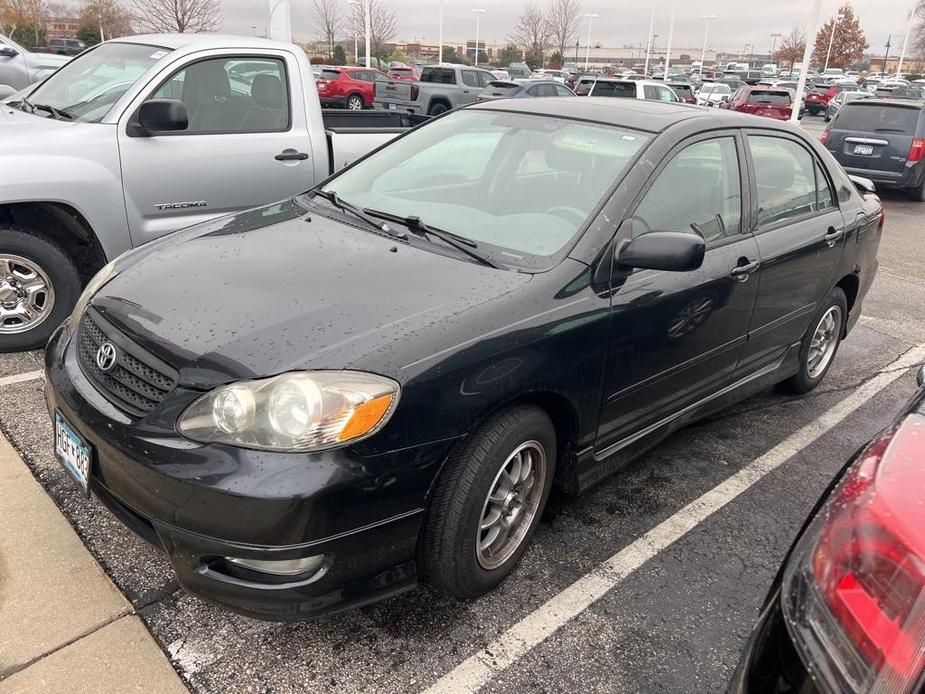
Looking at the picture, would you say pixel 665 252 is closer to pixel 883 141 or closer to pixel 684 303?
pixel 684 303

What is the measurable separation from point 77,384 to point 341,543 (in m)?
1.08

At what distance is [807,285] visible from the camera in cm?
390

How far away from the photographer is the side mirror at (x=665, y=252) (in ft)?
8.45

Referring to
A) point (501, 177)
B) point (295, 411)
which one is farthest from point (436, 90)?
point (295, 411)

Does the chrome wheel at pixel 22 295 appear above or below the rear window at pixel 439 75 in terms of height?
below

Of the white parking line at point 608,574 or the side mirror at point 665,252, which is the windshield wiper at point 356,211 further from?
the white parking line at point 608,574

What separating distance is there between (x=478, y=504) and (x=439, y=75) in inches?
849

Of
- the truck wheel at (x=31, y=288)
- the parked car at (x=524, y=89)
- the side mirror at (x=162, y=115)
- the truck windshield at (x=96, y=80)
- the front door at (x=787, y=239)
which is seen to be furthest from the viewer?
the parked car at (x=524, y=89)

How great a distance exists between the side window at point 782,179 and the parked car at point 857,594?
94.5 inches

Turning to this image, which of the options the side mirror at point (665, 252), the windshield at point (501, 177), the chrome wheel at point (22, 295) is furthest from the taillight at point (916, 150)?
the chrome wheel at point (22, 295)

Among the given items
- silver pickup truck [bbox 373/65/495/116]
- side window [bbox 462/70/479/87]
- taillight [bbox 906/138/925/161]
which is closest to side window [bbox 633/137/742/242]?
taillight [bbox 906/138/925/161]

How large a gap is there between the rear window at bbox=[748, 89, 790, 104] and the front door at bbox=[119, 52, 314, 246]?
20518 mm

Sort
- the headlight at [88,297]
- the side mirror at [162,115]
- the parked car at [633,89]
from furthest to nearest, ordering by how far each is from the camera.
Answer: the parked car at [633,89]
the side mirror at [162,115]
the headlight at [88,297]

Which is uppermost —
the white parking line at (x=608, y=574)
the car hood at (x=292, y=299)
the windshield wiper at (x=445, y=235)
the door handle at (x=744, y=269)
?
Answer: the windshield wiper at (x=445, y=235)
